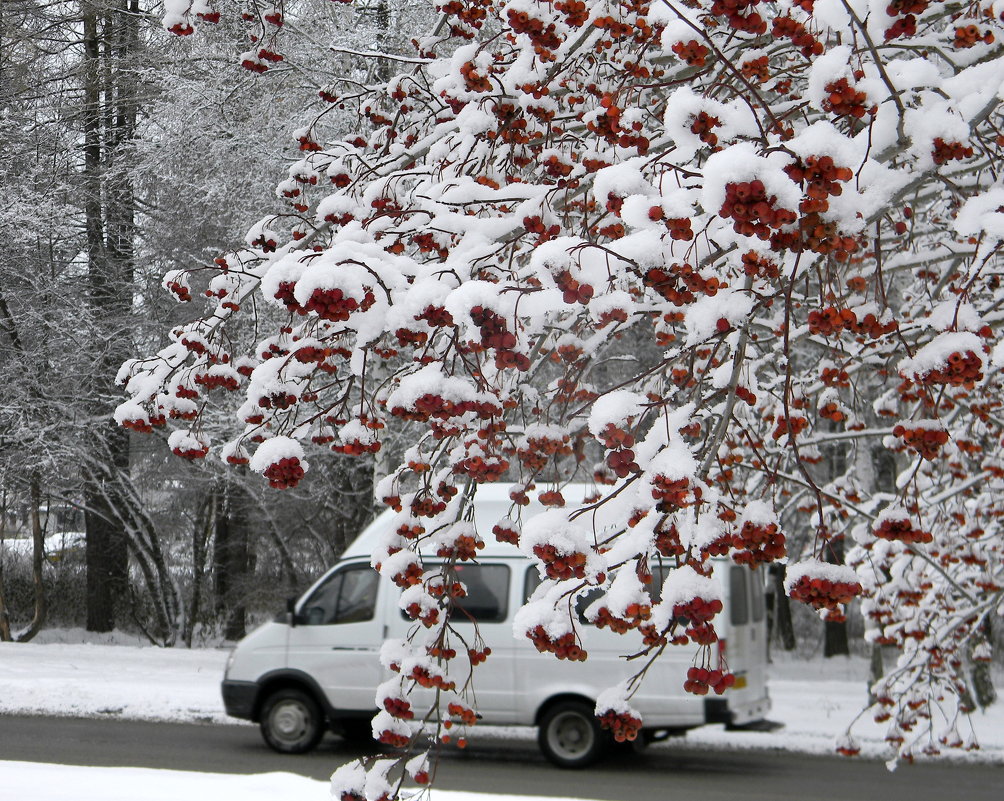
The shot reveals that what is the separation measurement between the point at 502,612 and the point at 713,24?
22.0ft

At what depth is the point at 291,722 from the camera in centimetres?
1016

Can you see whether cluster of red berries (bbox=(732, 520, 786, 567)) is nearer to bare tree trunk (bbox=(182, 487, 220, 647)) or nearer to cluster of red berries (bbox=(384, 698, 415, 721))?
cluster of red berries (bbox=(384, 698, 415, 721))

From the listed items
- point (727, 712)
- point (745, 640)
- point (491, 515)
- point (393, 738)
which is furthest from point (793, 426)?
point (745, 640)

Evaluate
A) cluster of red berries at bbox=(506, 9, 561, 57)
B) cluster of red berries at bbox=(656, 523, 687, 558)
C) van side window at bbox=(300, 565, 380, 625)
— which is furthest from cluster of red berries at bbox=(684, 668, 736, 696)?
van side window at bbox=(300, 565, 380, 625)

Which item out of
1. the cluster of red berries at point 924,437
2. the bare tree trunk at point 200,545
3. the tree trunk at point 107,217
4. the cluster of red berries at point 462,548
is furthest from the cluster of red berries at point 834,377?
the bare tree trunk at point 200,545

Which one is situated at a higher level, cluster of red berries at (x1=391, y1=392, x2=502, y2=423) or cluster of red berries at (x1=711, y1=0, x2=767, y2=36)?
cluster of red berries at (x1=711, y1=0, x2=767, y2=36)

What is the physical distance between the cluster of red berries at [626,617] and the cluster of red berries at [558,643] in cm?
7

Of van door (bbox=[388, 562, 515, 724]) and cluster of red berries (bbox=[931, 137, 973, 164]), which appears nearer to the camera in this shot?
cluster of red berries (bbox=[931, 137, 973, 164])

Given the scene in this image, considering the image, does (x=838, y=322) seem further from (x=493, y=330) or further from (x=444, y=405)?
(x=444, y=405)

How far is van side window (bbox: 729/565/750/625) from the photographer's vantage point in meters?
9.77

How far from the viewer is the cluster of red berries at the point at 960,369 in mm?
2461

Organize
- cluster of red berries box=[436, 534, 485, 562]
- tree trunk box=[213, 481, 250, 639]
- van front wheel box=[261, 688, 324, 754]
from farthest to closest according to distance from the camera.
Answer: tree trunk box=[213, 481, 250, 639] → van front wheel box=[261, 688, 324, 754] → cluster of red berries box=[436, 534, 485, 562]

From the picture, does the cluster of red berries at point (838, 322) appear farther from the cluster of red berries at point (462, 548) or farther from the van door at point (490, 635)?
the van door at point (490, 635)

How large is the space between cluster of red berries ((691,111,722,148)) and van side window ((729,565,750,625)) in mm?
7719
